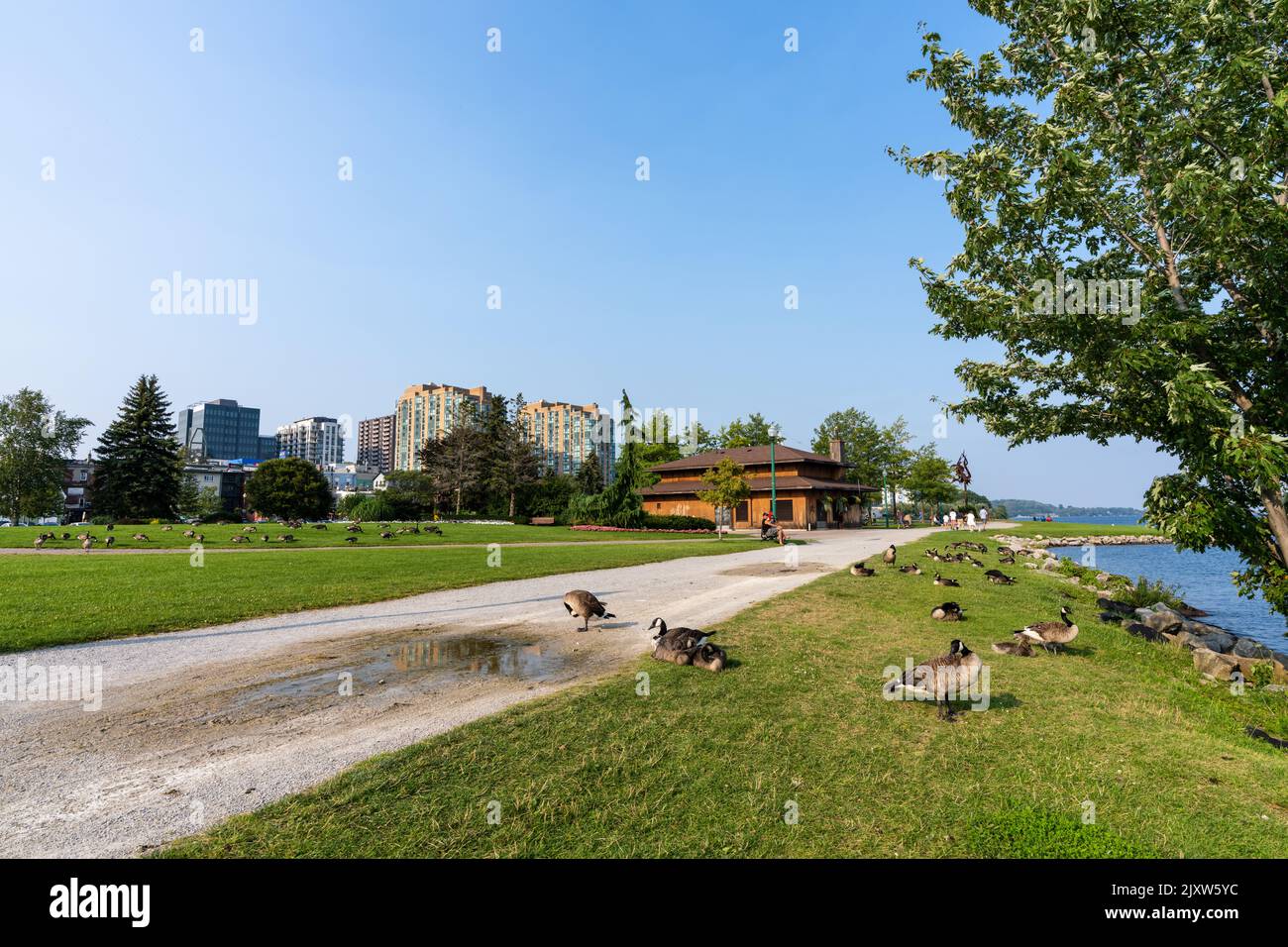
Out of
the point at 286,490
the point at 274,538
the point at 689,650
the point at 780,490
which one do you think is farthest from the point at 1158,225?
the point at 286,490

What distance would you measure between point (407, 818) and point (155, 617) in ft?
34.2

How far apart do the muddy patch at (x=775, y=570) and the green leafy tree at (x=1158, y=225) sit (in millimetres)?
10427

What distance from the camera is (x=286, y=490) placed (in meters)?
55.8

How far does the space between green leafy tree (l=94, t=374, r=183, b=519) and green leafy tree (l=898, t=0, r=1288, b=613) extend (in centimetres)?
6792

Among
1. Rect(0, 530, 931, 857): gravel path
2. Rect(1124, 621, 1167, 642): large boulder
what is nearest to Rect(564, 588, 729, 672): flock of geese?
Rect(0, 530, 931, 857): gravel path

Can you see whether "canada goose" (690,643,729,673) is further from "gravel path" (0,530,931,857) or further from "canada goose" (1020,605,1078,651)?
"canada goose" (1020,605,1078,651)

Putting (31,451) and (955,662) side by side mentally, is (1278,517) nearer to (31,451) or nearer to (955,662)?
(955,662)

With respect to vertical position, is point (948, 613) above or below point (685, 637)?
below

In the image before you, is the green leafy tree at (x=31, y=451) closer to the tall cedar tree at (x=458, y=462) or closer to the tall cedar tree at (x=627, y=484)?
the tall cedar tree at (x=458, y=462)

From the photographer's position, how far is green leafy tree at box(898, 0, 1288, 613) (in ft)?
26.9

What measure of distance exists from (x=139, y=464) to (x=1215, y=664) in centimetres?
7351

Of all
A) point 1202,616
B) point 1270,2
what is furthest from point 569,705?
point 1202,616

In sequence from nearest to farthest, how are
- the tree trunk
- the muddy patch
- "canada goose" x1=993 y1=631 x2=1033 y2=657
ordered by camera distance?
the tree trunk < "canada goose" x1=993 y1=631 x2=1033 y2=657 < the muddy patch
